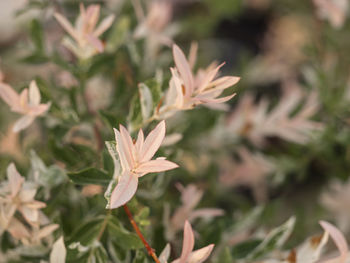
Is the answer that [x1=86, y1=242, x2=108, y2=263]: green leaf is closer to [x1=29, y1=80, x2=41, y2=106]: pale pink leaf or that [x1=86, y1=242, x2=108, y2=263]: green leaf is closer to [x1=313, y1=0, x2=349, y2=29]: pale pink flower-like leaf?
[x1=29, y1=80, x2=41, y2=106]: pale pink leaf

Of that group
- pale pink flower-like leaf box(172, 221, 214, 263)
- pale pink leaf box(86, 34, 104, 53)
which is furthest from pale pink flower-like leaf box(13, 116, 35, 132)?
pale pink flower-like leaf box(172, 221, 214, 263)

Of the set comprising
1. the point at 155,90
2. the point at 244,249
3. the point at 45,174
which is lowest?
the point at 244,249

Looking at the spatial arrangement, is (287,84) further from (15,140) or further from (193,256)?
(193,256)

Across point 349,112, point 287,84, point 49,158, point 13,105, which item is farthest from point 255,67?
point 13,105

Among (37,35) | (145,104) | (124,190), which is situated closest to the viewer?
(124,190)

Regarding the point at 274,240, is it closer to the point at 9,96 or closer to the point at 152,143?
the point at 152,143

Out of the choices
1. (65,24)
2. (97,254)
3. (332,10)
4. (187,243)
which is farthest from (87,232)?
(332,10)
